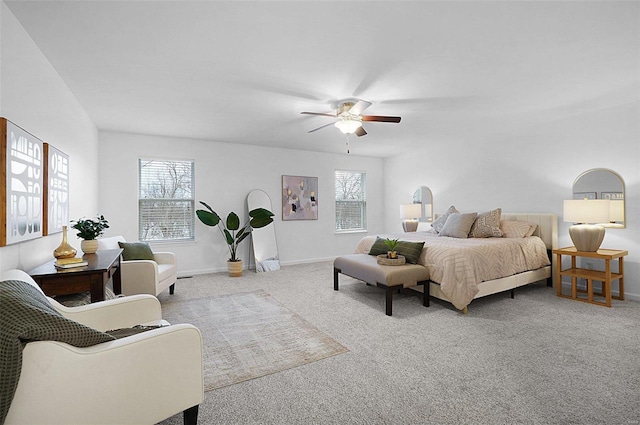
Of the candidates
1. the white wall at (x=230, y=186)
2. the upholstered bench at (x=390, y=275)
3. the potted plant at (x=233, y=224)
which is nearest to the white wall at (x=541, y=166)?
the white wall at (x=230, y=186)

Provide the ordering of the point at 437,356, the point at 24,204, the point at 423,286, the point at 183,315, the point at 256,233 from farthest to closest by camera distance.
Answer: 1. the point at 256,233
2. the point at 423,286
3. the point at 183,315
4. the point at 437,356
5. the point at 24,204

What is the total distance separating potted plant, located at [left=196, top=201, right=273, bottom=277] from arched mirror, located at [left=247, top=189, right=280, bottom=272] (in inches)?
10.6

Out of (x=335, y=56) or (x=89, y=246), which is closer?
(x=335, y=56)

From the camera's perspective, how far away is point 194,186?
18.1 feet

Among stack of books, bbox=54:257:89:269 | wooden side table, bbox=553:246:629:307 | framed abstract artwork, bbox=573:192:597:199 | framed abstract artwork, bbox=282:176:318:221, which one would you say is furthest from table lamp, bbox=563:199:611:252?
stack of books, bbox=54:257:89:269

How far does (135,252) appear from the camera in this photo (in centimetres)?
373

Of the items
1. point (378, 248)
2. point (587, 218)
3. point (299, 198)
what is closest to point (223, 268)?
point (299, 198)

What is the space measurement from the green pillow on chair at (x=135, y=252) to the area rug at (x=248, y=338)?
2.14 feet

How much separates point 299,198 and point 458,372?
4731 mm

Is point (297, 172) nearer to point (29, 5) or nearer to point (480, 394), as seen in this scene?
point (29, 5)

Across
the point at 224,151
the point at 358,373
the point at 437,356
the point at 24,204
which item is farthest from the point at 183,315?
the point at 224,151

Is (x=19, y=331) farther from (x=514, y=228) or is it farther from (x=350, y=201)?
(x=350, y=201)

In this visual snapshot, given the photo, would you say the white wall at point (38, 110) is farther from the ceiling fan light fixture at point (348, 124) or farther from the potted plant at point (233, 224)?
the ceiling fan light fixture at point (348, 124)

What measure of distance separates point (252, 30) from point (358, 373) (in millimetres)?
2533
